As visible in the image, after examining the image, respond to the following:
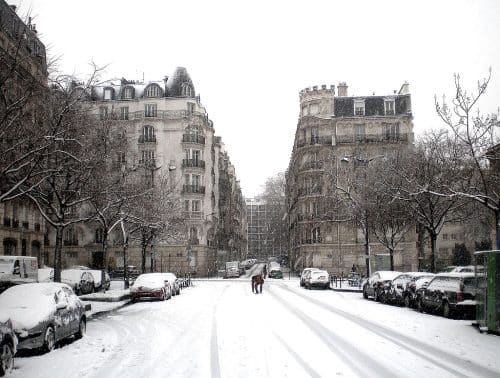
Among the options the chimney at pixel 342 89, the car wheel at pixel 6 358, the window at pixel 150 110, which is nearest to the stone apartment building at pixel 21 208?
the car wheel at pixel 6 358

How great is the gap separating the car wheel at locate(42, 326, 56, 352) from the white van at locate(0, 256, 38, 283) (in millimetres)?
17884

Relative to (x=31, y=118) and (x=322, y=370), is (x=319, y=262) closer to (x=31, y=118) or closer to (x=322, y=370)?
(x=31, y=118)

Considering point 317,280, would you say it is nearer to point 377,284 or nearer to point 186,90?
point 377,284

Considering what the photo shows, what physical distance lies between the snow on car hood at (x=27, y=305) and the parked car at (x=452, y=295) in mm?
13220

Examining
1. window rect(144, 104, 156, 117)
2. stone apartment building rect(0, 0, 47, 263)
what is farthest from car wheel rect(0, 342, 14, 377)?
window rect(144, 104, 156, 117)

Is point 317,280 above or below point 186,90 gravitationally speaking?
below

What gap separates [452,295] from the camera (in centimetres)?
1981

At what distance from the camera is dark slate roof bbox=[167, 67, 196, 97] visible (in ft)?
225

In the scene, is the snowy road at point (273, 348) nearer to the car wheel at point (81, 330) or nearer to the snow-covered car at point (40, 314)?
the car wheel at point (81, 330)

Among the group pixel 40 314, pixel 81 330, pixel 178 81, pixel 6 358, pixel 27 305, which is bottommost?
pixel 81 330

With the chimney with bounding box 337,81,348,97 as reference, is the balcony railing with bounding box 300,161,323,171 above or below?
below

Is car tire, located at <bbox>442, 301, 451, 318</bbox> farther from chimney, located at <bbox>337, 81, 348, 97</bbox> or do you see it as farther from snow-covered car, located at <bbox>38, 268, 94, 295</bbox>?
chimney, located at <bbox>337, 81, 348, 97</bbox>

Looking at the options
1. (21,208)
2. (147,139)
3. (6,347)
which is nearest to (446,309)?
(6,347)

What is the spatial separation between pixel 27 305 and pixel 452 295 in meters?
14.0
